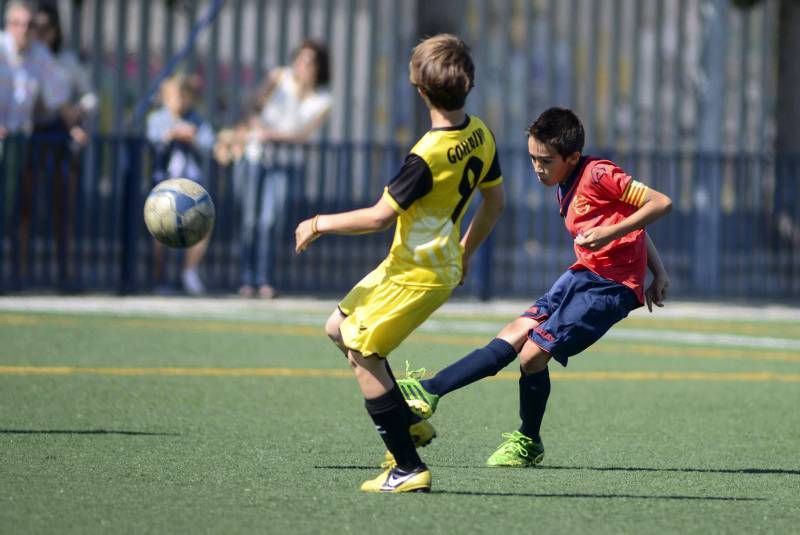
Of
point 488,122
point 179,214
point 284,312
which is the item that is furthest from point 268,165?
point 179,214

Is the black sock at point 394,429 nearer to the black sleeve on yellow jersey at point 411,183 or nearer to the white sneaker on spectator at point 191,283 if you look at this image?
the black sleeve on yellow jersey at point 411,183

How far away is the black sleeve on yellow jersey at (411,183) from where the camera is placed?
20.5ft

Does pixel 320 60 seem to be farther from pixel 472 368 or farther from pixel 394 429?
pixel 394 429

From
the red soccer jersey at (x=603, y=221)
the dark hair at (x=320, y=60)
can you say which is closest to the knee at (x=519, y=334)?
the red soccer jersey at (x=603, y=221)

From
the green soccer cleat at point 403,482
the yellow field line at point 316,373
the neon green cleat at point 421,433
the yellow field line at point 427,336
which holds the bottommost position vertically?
the yellow field line at point 427,336

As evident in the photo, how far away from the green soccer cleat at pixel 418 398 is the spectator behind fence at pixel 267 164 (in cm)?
875

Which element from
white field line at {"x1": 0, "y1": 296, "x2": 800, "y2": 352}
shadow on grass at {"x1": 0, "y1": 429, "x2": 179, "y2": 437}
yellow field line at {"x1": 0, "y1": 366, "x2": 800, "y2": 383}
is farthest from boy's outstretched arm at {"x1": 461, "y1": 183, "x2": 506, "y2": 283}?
white field line at {"x1": 0, "y1": 296, "x2": 800, "y2": 352}

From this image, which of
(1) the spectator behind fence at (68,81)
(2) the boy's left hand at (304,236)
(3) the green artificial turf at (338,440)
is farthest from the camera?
(1) the spectator behind fence at (68,81)

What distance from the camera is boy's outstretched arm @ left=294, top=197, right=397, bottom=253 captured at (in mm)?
6219

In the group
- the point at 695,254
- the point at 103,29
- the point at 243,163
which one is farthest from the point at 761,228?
the point at 103,29

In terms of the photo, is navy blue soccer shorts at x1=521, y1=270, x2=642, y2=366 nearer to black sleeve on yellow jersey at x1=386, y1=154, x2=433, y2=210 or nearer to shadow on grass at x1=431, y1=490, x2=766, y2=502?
shadow on grass at x1=431, y1=490, x2=766, y2=502

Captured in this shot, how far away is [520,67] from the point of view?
72.3 ft

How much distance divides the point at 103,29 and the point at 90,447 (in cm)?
1418

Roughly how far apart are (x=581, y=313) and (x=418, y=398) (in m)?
0.80
